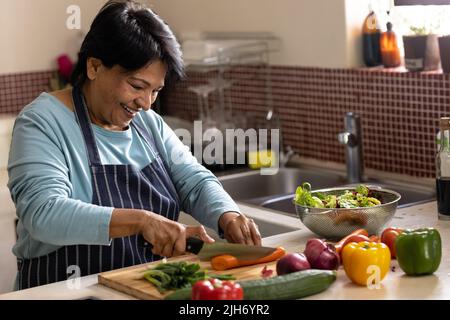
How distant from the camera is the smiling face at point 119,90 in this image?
2.35m

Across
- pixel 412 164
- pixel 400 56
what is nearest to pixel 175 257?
pixel 412 164

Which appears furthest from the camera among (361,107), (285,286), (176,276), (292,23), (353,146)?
(292,23)

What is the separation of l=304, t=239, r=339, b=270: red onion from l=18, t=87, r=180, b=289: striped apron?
0.45 meters

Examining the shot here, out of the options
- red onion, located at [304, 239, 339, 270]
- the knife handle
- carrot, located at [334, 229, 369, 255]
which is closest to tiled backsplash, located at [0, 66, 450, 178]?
carrot, located at [334, 229, 369, 255]

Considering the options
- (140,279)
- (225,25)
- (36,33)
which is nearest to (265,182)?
(225,25)

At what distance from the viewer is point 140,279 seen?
2.11m

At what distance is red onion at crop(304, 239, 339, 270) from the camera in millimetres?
2104

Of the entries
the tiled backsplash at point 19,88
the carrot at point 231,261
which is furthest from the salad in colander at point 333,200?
the tiled backsplash at point 19,88

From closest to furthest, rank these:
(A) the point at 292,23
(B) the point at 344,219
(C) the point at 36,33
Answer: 1. (B) the point at 344,219
2. (A) the point at 292,23
3. (C) the point at 36,33

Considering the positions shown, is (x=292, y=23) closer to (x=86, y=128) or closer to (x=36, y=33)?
A: (x=36, y=33)

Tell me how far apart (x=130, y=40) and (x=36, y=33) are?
6.28 feet

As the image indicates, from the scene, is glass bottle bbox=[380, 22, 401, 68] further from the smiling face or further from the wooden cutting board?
the wooden cutting board

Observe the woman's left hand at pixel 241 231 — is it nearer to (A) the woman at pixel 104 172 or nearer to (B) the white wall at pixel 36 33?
(A) the woman at pixel 104 172
